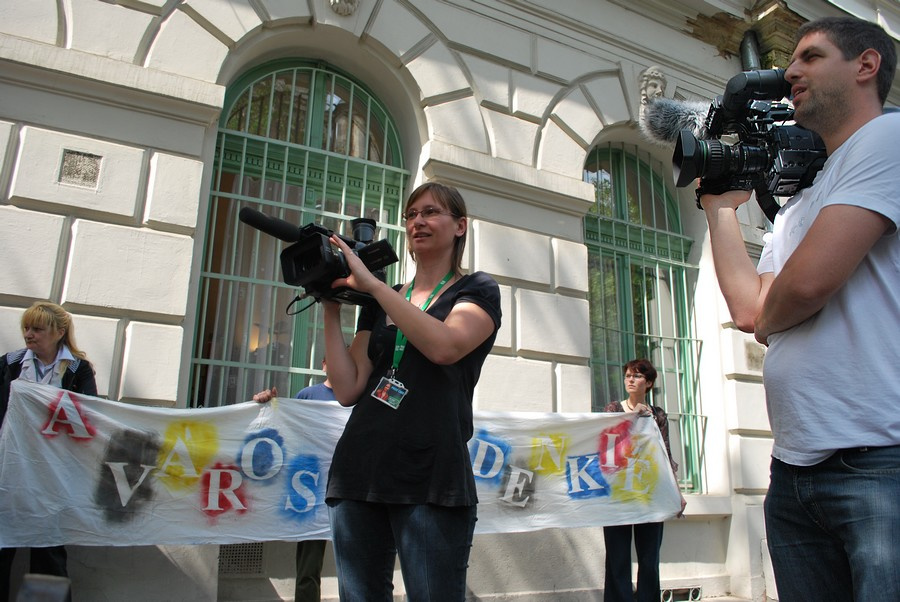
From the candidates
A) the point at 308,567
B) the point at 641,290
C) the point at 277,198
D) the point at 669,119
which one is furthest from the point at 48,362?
the point at 641,290

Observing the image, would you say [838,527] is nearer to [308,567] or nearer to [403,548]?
[403,548]

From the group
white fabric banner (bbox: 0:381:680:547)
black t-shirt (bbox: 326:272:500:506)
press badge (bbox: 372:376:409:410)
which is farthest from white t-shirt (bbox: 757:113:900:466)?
white fabric banner (bbox: 0:381:680:547)

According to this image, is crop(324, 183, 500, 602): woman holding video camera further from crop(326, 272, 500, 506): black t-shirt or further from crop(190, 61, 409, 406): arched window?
crop(190, 61, 409, 406): arched window

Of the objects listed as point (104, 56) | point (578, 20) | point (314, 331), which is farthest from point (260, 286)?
point (578, 20)

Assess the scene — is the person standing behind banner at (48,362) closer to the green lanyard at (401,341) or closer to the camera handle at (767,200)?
the green lanyard at (401,341)

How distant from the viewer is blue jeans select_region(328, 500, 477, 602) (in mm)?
1789

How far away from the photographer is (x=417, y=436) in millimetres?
1877

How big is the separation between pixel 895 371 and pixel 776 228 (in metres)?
0.56

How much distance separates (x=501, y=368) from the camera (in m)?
5.75

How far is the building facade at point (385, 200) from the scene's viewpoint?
14.8ft

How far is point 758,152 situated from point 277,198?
4.45 meters

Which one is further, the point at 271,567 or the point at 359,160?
the point at 359,160

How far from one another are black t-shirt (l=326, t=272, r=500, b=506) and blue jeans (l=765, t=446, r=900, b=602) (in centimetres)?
76

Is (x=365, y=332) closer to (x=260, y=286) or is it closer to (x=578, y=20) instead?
(x=260, y=286)
